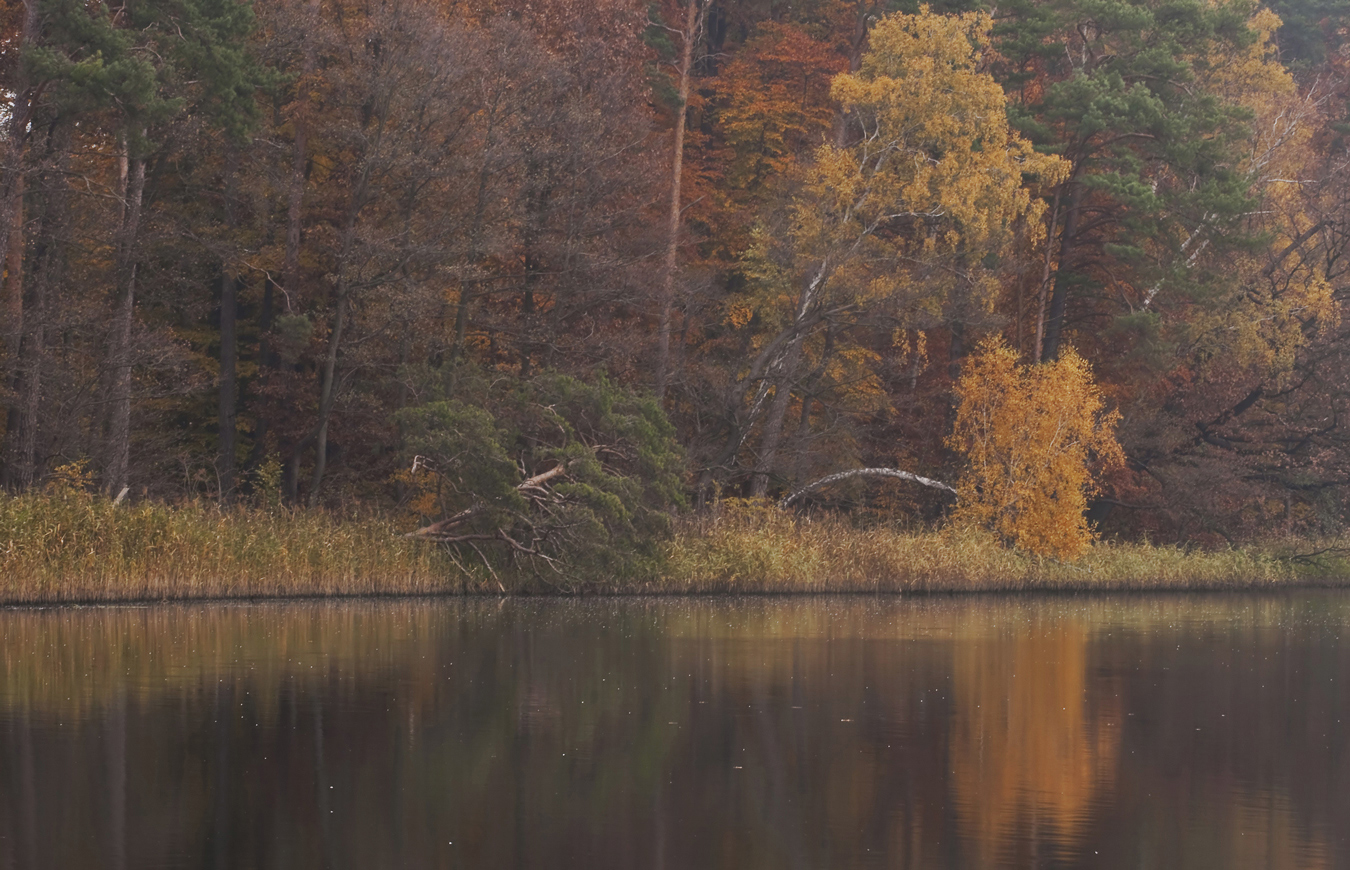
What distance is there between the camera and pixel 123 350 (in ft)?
85.7

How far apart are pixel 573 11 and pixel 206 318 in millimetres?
10110

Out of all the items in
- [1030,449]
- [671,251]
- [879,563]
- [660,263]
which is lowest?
[879,563]

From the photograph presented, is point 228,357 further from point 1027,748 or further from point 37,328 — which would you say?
point 1027,748

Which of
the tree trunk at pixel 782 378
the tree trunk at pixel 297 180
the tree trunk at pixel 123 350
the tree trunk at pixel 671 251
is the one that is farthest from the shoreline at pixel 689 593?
the tree trunk at pixel 297 180

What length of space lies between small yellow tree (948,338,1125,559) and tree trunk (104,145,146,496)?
16.3m

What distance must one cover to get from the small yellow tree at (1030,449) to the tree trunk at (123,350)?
16281mm

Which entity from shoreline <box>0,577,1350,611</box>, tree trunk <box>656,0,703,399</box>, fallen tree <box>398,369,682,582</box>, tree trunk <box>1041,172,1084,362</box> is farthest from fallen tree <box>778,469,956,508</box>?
tree trunk <box>1041,172,1084,362</box>

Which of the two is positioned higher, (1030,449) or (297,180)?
(297,180)

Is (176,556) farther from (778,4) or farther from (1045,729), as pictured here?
(778,4)

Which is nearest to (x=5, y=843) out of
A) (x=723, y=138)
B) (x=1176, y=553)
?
(x=1176, y=553)

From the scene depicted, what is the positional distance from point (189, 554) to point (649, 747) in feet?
40.3

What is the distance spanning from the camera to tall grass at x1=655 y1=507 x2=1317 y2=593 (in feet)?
87.6

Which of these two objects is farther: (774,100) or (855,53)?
(774,100)

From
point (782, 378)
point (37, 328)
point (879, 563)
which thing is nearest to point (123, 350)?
point (37, 328)
